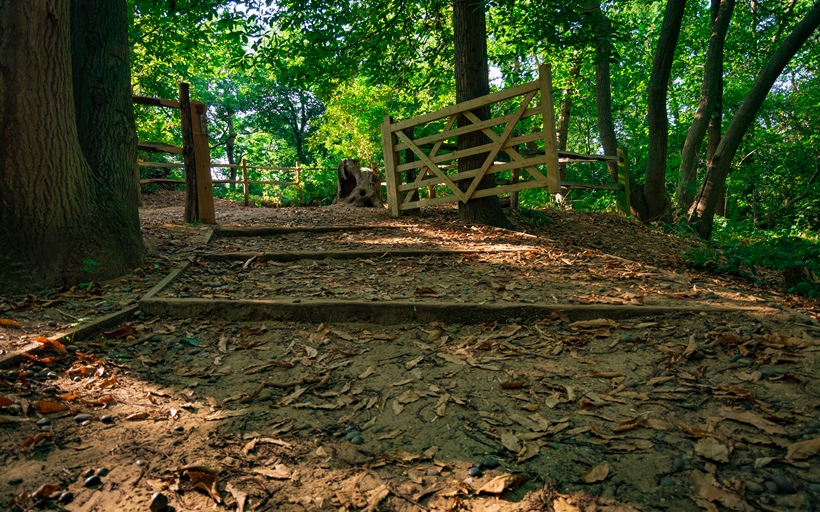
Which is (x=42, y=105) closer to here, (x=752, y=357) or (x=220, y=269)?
(x=220, y=269)

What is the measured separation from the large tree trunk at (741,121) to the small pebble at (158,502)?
10.8 meters

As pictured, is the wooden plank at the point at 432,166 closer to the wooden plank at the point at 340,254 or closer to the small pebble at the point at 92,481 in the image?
the wooden plank at the point at 340,254

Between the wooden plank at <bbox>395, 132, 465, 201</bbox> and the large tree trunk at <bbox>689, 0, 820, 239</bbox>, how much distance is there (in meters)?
5.50

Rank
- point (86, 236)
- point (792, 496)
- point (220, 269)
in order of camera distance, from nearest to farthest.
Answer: point (792, 496) → point (86, 236) → point (220, 269)

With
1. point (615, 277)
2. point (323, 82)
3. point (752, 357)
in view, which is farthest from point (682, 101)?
point (752, 357)

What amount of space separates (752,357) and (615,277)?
1918 mm

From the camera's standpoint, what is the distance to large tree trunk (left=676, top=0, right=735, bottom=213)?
1057 centimetres

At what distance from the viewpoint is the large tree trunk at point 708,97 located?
10570 mm

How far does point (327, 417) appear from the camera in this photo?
2730 mm

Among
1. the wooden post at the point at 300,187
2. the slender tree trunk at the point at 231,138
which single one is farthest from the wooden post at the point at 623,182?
the slender tree trunk at the point at 231,138

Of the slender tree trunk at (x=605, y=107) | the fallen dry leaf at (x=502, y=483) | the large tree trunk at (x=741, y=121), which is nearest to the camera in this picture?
the fallen dry leaf at (x=502, y=483)

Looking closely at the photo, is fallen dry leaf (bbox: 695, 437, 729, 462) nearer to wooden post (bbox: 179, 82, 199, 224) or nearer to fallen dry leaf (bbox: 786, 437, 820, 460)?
fallen dry leaf (bbox: 786, 437, 820, 460)

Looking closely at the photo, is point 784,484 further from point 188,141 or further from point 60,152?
point 188,141

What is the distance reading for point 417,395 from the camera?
2.94m
